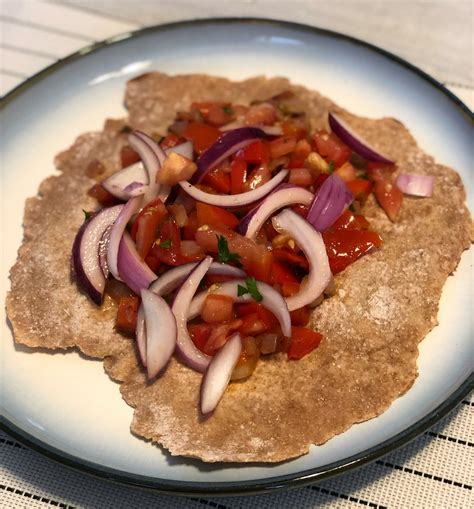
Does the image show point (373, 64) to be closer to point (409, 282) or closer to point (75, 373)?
point (409, 282)

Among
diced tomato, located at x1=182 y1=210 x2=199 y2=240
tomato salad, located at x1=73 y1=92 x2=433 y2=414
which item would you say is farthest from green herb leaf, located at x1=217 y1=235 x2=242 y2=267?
diced tomato, located at x1=182 y1=210 x2=199 y2=240

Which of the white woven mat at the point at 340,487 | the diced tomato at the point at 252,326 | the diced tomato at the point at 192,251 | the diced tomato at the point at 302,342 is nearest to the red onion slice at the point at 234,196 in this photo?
the diced tomato at the point at 192,251

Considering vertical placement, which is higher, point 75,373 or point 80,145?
point 80,145

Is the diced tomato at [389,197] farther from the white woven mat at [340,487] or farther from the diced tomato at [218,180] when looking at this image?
the white woven mat at [340,487]

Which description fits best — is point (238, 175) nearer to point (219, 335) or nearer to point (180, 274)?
point (180, 274)

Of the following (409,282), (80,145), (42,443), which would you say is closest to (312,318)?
(409,282)

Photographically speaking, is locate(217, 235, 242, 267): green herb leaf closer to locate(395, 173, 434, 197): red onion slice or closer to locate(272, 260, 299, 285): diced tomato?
locate(272, 260, 299, 285): diced tomato

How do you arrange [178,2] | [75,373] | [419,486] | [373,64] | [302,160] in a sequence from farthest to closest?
[178,2] < [373,64] < [302,160] < [75,373] < [419,486]
